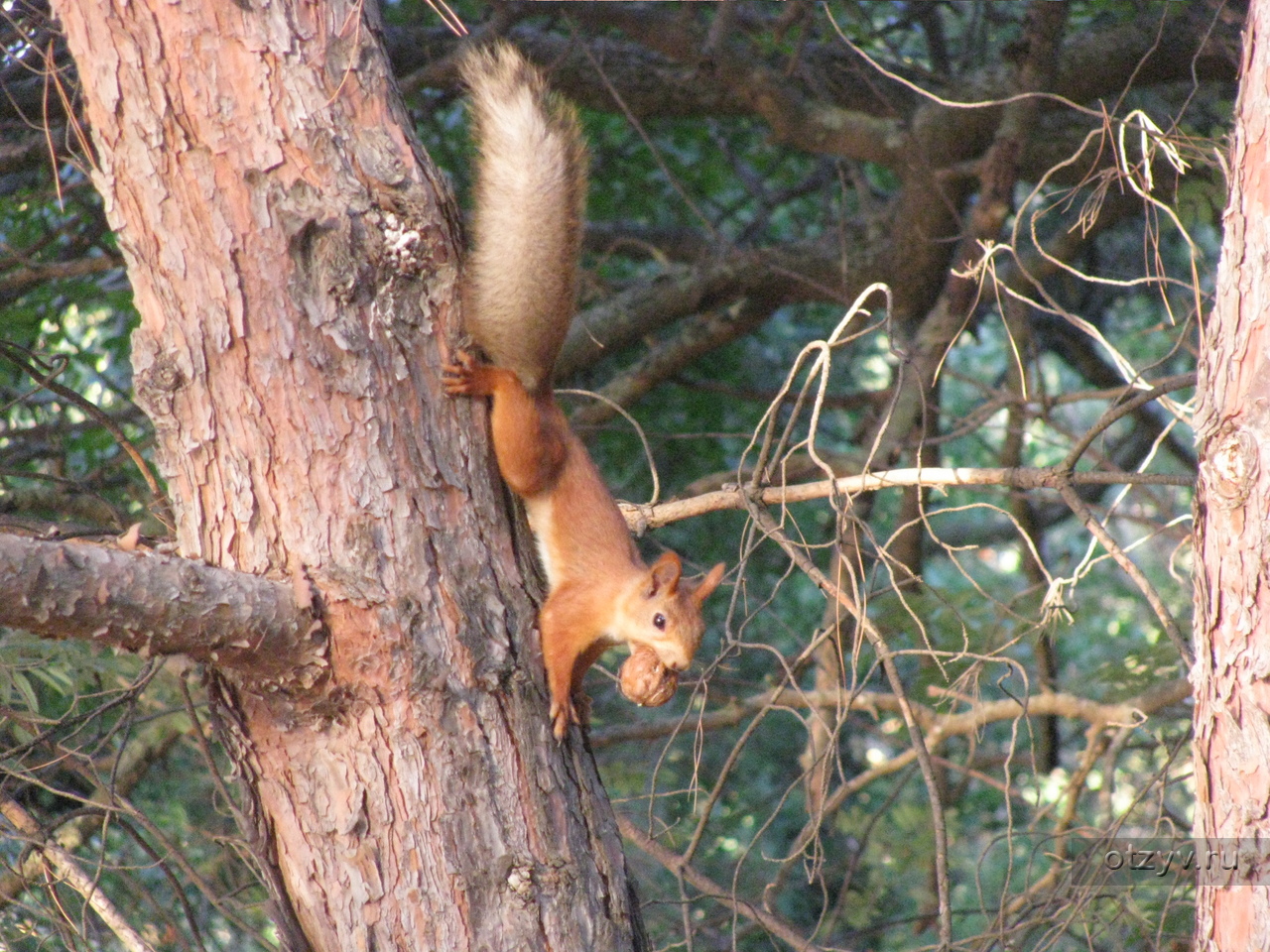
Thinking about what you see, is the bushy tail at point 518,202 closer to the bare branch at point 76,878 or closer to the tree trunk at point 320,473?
the tree trunk at point 320,473

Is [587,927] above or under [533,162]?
under

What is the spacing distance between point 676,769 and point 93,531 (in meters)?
3.66

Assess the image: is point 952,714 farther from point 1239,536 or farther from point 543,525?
point 1239,536

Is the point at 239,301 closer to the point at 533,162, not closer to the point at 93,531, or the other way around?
the point at 93,531

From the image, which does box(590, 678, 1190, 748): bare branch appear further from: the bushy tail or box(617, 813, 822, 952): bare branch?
the bushy tail

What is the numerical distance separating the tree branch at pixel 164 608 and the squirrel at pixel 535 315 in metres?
0.42

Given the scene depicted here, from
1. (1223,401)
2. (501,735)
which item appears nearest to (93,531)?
(501,735)

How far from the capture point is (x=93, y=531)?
5.97ft

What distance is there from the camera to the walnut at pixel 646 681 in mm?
2287

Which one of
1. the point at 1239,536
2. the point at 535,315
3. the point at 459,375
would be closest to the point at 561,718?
the point at 459,375

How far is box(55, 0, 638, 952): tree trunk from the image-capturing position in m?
1.69

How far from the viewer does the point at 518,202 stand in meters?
2.09

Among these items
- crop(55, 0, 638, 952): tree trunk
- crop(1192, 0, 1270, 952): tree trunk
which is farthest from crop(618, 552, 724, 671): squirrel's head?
crop(1192, 0, 1270, 952): tree trunk

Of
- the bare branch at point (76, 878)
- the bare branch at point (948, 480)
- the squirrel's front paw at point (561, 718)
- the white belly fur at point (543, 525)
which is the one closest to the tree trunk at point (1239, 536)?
the bare branch at point (948, 480)
